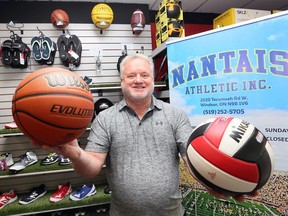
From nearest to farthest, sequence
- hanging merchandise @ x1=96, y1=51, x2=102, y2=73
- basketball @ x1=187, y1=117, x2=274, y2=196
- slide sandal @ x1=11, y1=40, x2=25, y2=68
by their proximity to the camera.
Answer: basketball @ x1=187, y1=117, x2=274, y2=196 → slide sandal @ x1=11, y1=40, x2=25, y2=68 → hanging merchandise @ x1=96, y1=51, x2=102, y2=73

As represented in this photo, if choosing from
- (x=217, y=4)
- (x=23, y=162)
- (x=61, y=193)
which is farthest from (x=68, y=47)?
(x=217, y=4)

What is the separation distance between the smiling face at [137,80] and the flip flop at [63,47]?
1.84 m

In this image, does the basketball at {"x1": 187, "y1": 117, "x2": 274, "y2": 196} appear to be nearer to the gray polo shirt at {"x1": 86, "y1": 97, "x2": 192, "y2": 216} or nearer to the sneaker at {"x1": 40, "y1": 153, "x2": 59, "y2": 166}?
the gray polo shirt at {"x1": 86, "y1": 97, "x2": 192, "y2": 216}

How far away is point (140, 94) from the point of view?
4.57 feet

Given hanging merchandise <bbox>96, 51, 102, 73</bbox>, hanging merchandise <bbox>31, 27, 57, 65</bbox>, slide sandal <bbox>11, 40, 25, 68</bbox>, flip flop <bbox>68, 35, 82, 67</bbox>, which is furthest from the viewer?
hanging merchandise <bbox>96, 51, 102, 73</bbox>

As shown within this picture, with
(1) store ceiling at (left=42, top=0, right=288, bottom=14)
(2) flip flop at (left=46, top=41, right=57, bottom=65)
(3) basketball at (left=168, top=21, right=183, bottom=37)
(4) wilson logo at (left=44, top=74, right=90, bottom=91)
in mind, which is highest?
(1) store ceiling at (left=42, top=0, right=288, bottom=14)

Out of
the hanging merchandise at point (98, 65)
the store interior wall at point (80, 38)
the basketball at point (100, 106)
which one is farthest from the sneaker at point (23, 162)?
the hanging merchandise at point (98, 65)

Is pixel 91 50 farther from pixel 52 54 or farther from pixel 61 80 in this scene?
pixel 61 80

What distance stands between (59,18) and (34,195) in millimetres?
2275

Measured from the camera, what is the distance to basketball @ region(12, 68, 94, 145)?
2.95 ft

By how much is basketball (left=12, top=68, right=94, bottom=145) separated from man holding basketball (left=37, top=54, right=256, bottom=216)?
362 millimetres

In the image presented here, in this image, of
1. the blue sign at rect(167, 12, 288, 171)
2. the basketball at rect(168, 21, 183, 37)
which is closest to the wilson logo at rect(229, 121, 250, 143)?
the blue sign at rect(167, 12, 288, 171)

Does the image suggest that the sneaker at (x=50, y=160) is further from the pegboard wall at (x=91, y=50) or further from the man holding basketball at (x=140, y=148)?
the man holding basketball at (x=140, y=148)

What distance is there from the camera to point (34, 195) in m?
2.76
